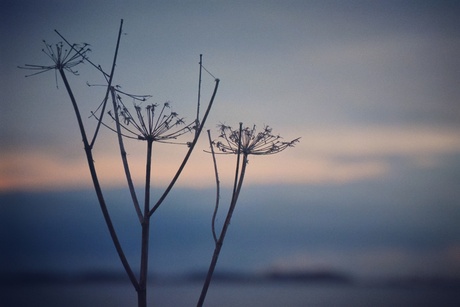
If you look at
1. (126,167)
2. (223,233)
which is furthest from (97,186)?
(223,233)

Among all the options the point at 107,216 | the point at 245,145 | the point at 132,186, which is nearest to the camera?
the point at 107,216

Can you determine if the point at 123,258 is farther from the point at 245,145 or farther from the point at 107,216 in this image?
the point at 245,145

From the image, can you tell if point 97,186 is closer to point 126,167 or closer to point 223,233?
point 126,167

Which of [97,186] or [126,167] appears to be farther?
[126,167]

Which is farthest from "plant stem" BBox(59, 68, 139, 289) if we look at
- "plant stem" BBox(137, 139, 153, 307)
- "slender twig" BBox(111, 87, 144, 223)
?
A: "slender twig" BBox(111, 87, 144, 223)

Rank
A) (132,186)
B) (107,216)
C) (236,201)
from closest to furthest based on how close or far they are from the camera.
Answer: (107,216) → (132,186) → (236,201)

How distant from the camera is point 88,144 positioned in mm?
3961

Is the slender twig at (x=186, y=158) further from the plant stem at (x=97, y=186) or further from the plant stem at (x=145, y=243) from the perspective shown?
the plant stem at (x=97, y=186)

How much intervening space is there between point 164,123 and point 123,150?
0.51 m

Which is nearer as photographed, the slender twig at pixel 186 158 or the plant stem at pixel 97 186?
the plant stem at pixel 97 186

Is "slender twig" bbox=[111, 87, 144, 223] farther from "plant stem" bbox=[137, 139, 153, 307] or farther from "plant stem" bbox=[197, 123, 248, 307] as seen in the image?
"plant stem" bbox=[197, 123, 248, 307]

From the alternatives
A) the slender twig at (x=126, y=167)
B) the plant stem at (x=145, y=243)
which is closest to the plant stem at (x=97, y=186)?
the plant stem at (x=145, y=243)

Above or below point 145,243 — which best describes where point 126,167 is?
above

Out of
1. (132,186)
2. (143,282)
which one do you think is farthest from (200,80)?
(143,282)
